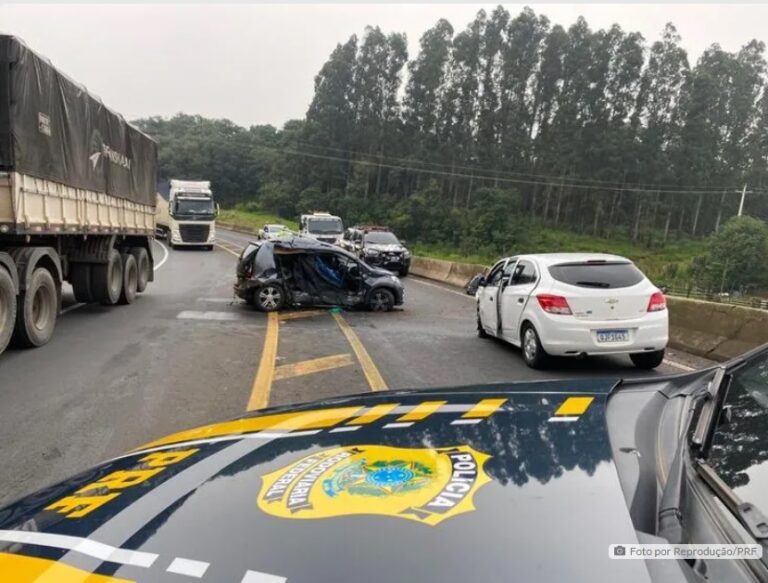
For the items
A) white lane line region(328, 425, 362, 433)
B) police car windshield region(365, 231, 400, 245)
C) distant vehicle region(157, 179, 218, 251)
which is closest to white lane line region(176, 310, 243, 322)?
white lane line region(328, 425, 362, 433)

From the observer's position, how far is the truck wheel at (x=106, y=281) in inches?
433

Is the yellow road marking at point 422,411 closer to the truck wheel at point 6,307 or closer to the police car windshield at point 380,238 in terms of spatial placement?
the truck wheel at point 6,307

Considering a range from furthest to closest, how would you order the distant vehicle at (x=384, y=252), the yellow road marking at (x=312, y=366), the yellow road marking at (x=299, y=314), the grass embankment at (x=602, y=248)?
the grass embankment at (x=602, y=248), the distant vehicle at (x=384, y=252), the yellow road marking at (x=299, y=314), the yellow road marking at (x=312, y=366)

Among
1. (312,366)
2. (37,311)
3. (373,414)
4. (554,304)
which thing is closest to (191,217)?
(37,311)

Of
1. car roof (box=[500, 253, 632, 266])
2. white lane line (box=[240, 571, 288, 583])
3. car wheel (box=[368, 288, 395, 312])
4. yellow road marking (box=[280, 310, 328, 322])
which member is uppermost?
car roof (box=[500, 253, 632, 266])

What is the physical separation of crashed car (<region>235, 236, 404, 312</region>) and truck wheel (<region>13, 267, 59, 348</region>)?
3.93m

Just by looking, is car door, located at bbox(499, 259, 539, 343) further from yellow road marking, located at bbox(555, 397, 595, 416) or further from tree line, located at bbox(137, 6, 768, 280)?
tree line, located at bbox(137, 6, 768, 280)

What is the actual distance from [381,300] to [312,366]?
549 centimetres

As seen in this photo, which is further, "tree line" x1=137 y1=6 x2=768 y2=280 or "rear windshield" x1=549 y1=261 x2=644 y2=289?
"tree line" x1=137 y1=6 x2=768 y2=280

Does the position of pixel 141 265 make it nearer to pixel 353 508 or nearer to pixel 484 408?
pixel 484 408

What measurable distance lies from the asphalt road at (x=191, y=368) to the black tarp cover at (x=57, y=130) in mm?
2461

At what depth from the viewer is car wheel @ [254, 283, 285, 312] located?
38.7 feet

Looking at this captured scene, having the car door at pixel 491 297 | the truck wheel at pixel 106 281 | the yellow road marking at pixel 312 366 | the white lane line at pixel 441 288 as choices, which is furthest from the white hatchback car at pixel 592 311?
the white lane line at pixel 441 288

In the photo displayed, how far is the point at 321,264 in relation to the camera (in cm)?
1246
